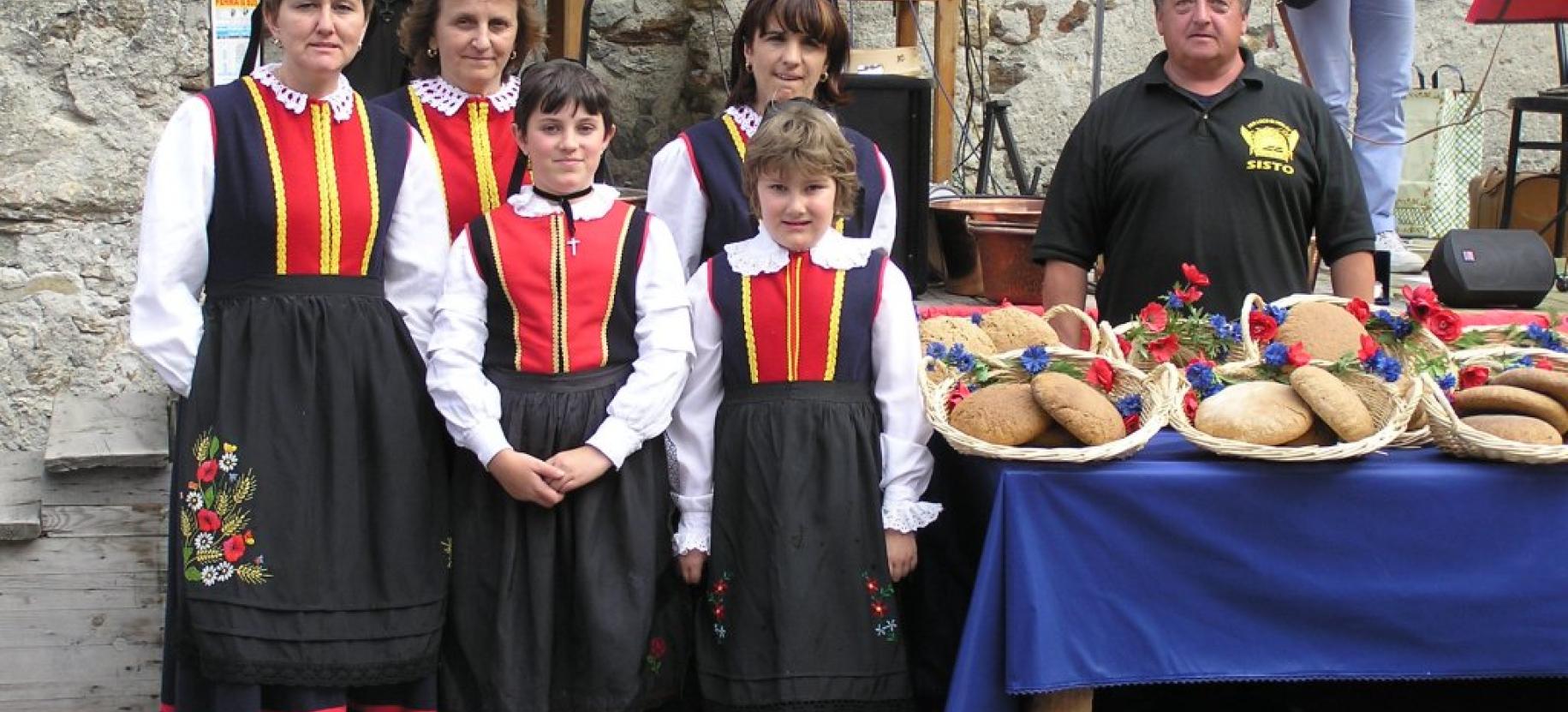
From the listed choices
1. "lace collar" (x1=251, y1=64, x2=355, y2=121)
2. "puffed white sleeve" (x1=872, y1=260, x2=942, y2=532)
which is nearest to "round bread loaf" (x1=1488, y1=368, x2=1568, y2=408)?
"puffed white sleeve" (x1=872, y1=260, x2=942, y2=532)

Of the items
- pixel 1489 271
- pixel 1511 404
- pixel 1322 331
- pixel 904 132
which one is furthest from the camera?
pixel 904 132

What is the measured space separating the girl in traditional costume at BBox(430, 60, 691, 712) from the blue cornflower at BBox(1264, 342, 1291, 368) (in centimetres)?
106

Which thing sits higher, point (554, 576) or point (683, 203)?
point (683, 203)

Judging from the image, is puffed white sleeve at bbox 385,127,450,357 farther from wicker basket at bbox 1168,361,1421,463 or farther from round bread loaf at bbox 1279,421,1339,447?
round bread loaf at bbox 1279,421,1339,447

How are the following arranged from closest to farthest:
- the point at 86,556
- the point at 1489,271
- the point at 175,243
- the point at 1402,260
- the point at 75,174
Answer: the point at 175,243 → the point at 86,556 → the point at 75,174 → the point at 1489,271 → the point at 1402,260

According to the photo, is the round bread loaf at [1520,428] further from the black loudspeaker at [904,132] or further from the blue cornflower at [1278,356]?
the black loudspeaker at [904,132]

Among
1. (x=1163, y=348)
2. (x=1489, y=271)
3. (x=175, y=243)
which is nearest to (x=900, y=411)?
(x=1163, y=348)

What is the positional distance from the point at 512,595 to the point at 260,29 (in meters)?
2.00

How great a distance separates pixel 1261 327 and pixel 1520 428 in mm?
533

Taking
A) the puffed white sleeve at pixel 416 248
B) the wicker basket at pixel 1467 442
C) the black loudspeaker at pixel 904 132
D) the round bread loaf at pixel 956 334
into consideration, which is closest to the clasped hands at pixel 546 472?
the puffed white sleeve at pixel 416 248

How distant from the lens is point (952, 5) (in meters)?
6.32

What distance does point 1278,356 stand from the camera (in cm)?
308

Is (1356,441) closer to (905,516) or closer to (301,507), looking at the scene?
(905,516)

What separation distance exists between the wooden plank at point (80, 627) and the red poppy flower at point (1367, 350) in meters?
2.53
